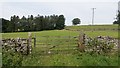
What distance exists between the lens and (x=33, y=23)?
62.8 meters

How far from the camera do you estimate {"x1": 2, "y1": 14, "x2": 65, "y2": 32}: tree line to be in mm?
55531

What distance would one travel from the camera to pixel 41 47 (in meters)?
16.7

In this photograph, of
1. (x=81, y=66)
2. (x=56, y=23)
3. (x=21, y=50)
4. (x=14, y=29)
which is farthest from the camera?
(x=56, y=23)

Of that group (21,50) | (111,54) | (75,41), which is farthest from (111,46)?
(21,50)

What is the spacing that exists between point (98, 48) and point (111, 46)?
2.52ft

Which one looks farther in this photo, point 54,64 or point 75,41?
point 75,41

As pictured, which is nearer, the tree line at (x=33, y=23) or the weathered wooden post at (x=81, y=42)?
the weathered wooden post at (x=81, y=42)

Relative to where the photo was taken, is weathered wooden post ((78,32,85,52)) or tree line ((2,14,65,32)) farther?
tree line ((2,14,65,32))

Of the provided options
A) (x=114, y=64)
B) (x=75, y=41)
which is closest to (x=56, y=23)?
(x=75, y=41)

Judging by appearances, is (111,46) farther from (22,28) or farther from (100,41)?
(22,28)

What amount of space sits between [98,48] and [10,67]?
6967mm

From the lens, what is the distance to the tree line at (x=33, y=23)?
182 ft

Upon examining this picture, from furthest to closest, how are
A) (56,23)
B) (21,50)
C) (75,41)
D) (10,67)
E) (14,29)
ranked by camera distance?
(56,23), (14,29), (75,41), (21,50), (10,67)

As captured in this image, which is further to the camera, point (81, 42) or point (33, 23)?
point (33, 23)
